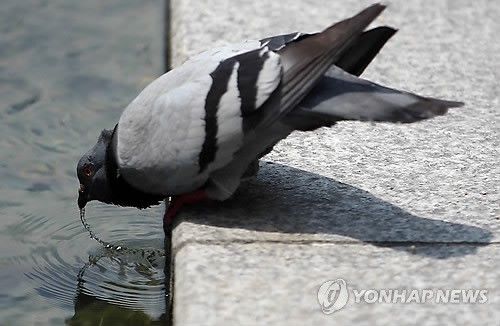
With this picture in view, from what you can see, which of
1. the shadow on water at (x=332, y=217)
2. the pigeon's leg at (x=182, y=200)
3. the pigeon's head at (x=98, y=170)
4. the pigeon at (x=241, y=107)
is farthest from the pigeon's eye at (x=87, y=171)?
the shadow on water at (x=332, y=217)

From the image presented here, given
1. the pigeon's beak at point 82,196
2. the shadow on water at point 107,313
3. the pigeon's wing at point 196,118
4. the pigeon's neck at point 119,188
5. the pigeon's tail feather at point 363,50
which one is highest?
the pigeon's tail feather at point 363,50

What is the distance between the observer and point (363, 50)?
186 inches

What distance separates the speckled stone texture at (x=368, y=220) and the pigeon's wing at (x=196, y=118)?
29 cm

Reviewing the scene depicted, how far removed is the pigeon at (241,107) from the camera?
4.29 metres

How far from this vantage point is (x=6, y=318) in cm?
479

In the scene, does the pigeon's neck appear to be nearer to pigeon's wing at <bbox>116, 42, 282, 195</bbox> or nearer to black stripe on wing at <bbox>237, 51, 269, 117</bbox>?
pigeon's wing at <bbox>116, 42, 282, 195</bbox>

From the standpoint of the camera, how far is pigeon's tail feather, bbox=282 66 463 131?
417cm

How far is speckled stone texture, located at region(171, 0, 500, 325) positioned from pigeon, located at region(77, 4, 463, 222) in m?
0.28

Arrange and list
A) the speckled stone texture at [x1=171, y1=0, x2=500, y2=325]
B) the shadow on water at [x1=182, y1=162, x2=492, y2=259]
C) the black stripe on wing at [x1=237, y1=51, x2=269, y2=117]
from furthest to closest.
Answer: the shadow on water at [x1=182, y1=162, x2=492, y2=259] → the black stripe on wing at [x1=237, y1=51, x2=269, y2=117] → the speckled stone texture at [x1=171, y1=0, x2=500, y2=325]

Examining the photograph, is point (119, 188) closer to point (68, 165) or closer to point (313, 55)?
point (313, 55)

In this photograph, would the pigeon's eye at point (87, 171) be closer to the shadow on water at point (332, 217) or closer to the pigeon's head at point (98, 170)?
the pigeon's head at point (98, 170)

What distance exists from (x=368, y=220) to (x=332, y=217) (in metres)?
0.17

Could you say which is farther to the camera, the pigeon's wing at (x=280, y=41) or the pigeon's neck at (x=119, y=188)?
the pigeon's neck at (x=119, y=188)

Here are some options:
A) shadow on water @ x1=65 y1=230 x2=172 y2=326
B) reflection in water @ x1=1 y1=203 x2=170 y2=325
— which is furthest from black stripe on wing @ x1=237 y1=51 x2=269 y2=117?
reflection in water @ x1=1 y1=203 x2=170 y2=325
